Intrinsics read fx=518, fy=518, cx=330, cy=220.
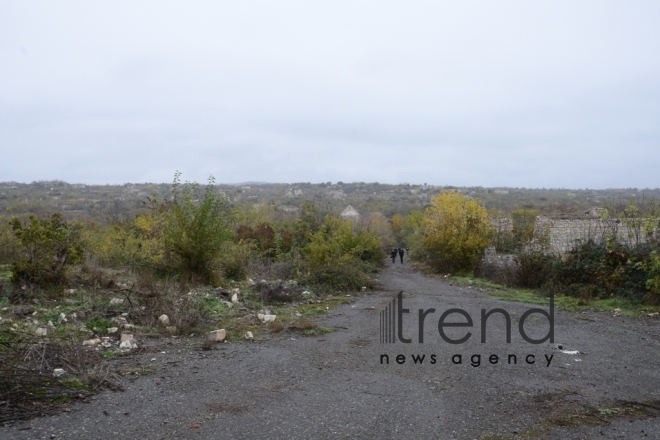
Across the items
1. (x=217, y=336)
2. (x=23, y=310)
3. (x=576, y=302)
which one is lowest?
(x=576, y=302)

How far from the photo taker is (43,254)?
484 inches

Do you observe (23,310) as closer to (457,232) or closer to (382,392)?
(382,392)

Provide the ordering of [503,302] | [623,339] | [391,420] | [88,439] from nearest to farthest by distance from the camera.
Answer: [88,439] < [391,420] < [623,339] < [503,302]

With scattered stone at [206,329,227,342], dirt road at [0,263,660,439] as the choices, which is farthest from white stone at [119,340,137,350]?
scattered stone at [206,329,227,342]

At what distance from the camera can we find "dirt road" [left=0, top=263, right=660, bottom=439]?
5359 millimetres

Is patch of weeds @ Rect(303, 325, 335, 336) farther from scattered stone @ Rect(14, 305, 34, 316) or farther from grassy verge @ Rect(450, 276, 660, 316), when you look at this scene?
grassy verge @ Rect(450, 276, 660, 316)

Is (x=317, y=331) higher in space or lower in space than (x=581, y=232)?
lower

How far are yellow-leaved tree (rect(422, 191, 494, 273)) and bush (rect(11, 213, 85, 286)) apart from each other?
20.1m

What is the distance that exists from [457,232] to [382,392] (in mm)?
22668

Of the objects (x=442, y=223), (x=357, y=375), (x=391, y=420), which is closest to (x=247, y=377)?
(x=357, y=375)

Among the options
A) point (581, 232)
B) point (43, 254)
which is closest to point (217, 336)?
point (43, 254)

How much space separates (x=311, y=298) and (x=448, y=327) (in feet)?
18.4

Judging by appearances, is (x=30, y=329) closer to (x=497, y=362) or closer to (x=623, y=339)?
(x=497, y=362)

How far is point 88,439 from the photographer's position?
5.01m
